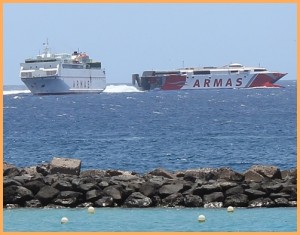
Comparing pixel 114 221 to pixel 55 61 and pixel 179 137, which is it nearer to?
pixel 179 137

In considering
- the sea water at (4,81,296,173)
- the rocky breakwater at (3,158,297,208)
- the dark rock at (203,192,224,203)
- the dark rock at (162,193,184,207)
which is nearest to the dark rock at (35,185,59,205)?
the rocky breakwater at (3,158,297,208)

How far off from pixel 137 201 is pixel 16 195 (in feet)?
6.83

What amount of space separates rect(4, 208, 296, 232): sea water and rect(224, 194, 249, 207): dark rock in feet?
0.86

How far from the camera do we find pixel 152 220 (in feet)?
46.9

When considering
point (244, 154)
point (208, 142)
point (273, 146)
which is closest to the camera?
point (244, 154)

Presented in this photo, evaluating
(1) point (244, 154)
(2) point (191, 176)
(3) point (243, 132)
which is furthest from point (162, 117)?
(2) point (191, 176)

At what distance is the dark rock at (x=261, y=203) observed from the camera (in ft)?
51.0

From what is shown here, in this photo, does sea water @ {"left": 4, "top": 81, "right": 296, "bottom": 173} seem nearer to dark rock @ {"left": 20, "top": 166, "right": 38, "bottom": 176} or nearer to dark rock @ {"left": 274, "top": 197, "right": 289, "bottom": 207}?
dark rock @ {"left": 20, "top": 166, "right": 38, "bottom": 176}

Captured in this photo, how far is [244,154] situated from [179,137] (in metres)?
9.16

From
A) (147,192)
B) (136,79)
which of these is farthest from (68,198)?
(136,79)

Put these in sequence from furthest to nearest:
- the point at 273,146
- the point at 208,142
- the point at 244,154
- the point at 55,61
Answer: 1. the point at 55,61
2. the point at 208,142
3. the point at 273,146
4. the point at 244,154

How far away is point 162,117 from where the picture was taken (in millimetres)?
54938

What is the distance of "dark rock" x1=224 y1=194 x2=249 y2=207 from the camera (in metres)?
15.6

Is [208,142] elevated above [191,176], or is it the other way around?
[191,176]
